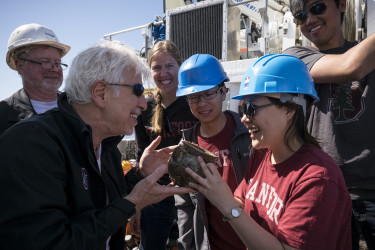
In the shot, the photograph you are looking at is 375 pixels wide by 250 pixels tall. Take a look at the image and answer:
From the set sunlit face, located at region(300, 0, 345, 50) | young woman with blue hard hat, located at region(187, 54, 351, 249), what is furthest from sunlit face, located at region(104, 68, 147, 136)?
sunlit face, located at region(300, 0, 345, 50)

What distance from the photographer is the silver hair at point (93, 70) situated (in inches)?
71.9

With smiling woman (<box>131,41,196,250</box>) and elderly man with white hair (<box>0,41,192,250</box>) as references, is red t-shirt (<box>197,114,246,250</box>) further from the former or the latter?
smiling woman (<box>131,41,196,250</box>)

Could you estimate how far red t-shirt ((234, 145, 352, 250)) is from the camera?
1.39 meters

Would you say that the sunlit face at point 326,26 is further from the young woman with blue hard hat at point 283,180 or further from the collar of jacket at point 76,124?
the collar of jacket at point 76,124

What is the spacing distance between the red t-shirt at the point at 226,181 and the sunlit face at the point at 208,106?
0.47 ft

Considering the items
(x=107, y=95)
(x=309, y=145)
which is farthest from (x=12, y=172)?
(x=309, y=145)

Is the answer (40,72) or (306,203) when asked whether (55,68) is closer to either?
(40,72)

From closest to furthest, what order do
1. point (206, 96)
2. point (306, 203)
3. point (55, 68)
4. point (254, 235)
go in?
1. point (306, 203)
2. point (254, 235)
3. point (206, 96)
4. point (55, 68)

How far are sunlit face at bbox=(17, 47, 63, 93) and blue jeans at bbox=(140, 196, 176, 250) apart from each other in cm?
181

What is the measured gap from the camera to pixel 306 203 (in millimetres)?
1411

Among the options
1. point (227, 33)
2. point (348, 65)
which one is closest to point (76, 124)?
point (348, 65)

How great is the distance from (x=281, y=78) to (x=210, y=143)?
0.99 m

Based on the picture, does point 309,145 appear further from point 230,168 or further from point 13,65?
point 13,65

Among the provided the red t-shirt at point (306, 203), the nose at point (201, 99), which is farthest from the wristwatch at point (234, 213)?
the nose at point (201, 99)
